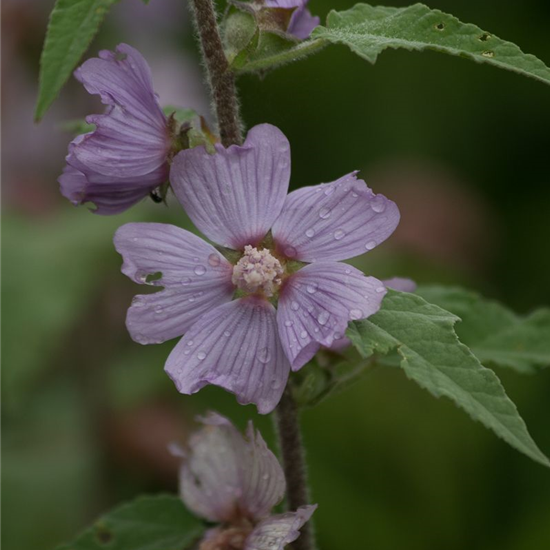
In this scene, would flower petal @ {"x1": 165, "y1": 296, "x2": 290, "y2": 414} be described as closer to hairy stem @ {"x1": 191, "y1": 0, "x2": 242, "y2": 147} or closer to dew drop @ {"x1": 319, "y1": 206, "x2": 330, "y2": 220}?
dew drop @ {"x1": 319, "y1": 206, "x2": 330, "y2": 220}

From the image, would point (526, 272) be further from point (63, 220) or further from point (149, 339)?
point (149, 339)

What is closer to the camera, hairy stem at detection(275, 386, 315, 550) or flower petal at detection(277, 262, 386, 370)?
flower petal at detection(277, 262, 386, 370)

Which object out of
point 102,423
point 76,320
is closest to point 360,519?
point 102,423

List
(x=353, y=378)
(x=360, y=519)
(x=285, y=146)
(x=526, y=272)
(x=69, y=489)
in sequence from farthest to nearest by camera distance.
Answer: (x=526, y=272)
(x=69, y=489)
(x=360, y=519)
(x=353, y=378)
(x=285, y=146)

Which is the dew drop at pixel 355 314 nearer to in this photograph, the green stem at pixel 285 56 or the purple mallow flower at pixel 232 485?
the purple mallow flower at pixel 232 485

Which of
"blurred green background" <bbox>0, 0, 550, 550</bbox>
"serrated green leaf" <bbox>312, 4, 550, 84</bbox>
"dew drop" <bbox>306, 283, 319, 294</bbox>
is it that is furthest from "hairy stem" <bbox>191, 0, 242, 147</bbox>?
"blurred green background" <bbox>0, 0, 550, 550</bbox>

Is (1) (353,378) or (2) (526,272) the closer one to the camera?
(1) (353,378)
